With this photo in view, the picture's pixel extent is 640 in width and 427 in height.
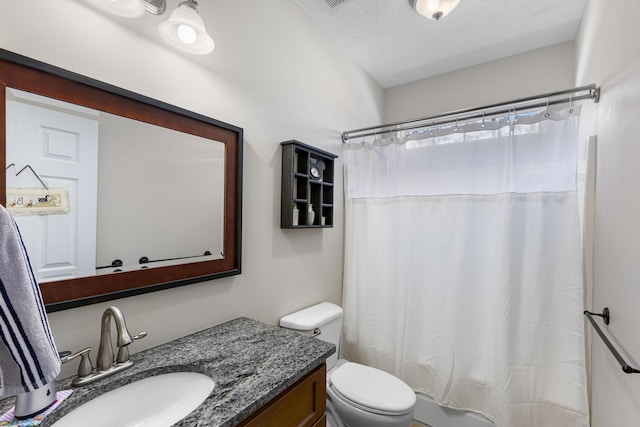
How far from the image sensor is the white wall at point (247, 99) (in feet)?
3.00

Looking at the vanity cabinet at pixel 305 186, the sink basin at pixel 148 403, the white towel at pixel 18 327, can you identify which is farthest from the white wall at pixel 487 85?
the white towel at pixel 18 327

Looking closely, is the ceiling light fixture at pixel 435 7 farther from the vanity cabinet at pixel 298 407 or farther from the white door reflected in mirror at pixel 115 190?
the vanity cabinet at pixel 298 407

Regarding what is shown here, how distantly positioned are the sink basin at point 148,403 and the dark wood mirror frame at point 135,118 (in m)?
0.31

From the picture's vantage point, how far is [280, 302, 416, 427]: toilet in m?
1.39

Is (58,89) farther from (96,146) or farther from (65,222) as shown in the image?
(65,222)

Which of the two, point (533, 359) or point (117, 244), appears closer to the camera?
point (117, 244)

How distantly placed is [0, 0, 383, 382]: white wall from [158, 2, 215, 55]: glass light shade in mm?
79

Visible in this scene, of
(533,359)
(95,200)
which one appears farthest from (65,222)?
(533,359)

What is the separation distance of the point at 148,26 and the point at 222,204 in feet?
2.47

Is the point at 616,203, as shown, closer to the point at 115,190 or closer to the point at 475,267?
the point at 475,267

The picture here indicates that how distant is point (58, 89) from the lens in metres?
0.88

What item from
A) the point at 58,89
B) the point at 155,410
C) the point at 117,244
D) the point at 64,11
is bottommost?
the point at 155,410

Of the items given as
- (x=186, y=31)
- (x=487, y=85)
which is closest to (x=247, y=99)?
(x=186, y=31)

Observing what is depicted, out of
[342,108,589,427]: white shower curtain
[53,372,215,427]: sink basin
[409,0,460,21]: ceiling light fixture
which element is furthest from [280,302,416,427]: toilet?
[409,0,460,21]: ceiling light fixture
